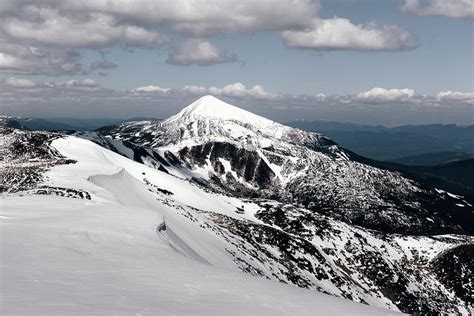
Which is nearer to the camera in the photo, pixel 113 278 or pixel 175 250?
pixel 113 278

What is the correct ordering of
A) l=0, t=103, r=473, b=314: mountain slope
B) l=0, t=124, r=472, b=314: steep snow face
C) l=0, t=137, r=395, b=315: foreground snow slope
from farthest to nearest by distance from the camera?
l=0, t=103, r=473, b=314: mountain slope < l=0, t=124, r=472, b=314: steep snow face < l=0, t=137, r=395, b=315: foreground snow slope

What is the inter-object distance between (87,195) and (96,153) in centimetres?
5598

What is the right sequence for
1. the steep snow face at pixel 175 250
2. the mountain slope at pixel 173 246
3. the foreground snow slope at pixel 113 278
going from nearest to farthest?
the foreground snow slope at pixel 113 278, the steep snow face at pixel 175 250, the mountain slope at pixel 173 246

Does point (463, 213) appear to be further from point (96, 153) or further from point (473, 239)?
point (96, 153)

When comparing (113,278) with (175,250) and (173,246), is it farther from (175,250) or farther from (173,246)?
(173,246)

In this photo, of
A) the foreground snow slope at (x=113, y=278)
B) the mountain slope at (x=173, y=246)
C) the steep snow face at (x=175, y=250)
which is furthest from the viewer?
the mountain slope at (x=173, y=246)

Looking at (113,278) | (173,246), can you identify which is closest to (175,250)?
(173,246)

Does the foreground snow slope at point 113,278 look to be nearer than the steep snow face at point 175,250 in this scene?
Yes

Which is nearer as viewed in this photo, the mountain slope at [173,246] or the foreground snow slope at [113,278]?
the foreground snow slope at [113,278]

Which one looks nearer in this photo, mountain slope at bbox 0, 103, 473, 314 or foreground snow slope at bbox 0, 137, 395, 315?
foreground snow slope at bbox 0, 137, 395, 315

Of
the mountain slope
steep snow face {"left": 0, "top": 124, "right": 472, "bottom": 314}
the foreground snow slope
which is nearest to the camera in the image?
the foreground snow slope

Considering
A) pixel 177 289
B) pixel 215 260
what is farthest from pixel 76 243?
pixel 215 260

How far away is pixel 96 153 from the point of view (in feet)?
320

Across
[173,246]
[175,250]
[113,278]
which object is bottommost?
[173,246]
